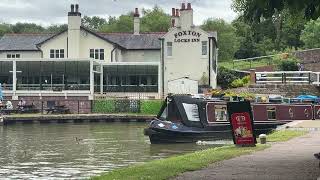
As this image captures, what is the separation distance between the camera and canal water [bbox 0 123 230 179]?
19719 millimetres

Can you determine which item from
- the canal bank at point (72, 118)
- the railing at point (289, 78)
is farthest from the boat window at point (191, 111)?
the railing at point (289, 78)

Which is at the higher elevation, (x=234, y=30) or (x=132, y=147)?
(x=234, y=30)

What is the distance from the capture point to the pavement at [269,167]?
A: 12156 mm

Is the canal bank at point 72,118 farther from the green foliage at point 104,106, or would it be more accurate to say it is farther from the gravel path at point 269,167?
the gravel path at point 269,167

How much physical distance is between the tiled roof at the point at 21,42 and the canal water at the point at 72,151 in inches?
973

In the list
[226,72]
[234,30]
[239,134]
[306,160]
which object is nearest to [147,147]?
[239,134]

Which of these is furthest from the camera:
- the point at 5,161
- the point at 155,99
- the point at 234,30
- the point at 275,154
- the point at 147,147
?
the point at 234,30

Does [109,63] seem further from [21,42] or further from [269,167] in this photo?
[269,167]

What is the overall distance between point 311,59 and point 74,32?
22.6 metres

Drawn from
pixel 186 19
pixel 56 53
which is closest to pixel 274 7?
pixel 186 19

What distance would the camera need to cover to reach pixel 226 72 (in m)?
61.2

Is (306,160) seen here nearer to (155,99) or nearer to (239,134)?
(239,134)

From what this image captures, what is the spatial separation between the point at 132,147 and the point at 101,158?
4914mm

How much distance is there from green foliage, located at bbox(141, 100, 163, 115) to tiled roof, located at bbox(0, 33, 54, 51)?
637 inches
